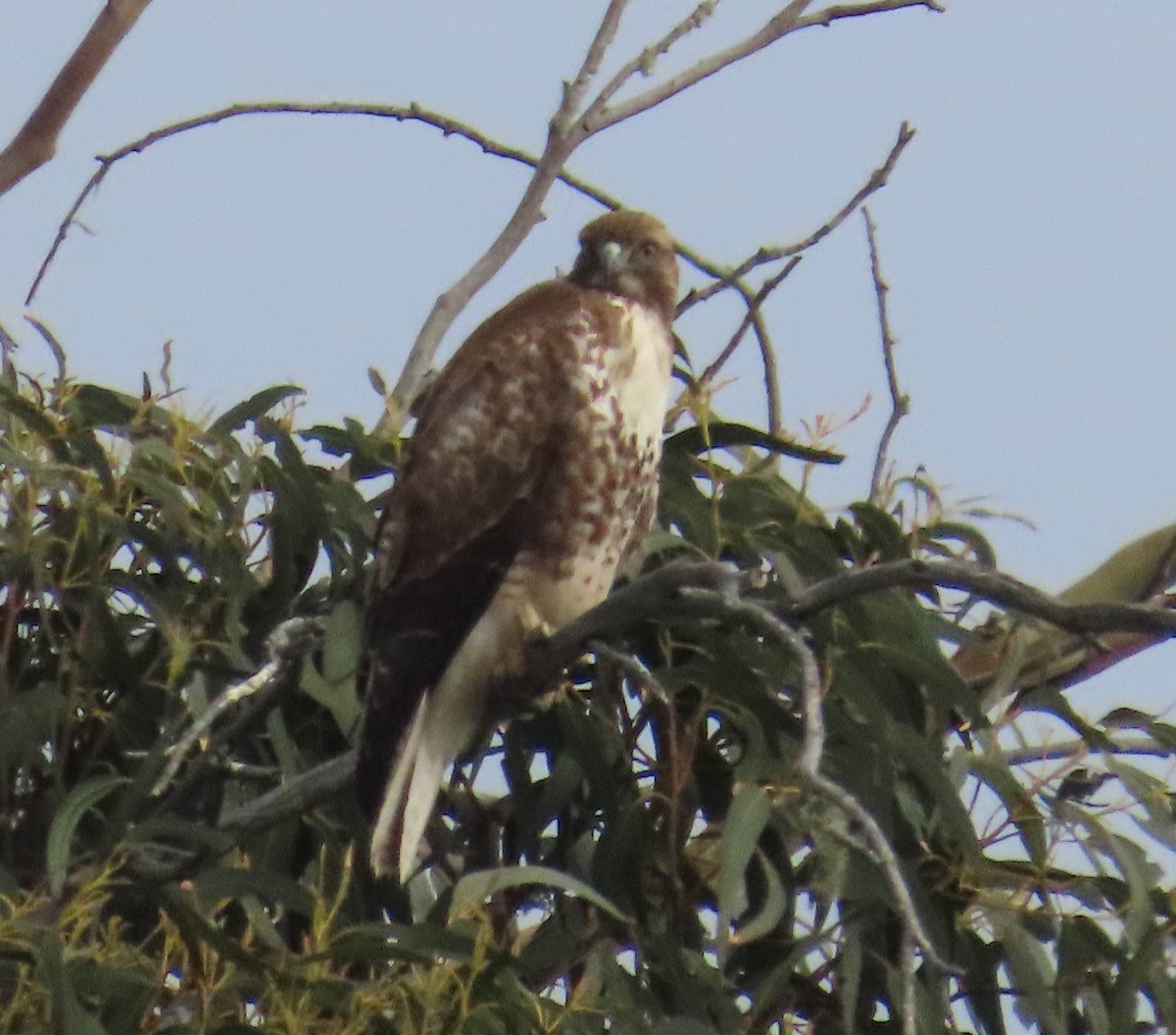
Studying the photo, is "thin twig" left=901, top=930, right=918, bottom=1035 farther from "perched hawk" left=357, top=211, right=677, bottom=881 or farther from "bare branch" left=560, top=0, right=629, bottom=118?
"bare branch" left=560, top=0, right=629, bottom=118

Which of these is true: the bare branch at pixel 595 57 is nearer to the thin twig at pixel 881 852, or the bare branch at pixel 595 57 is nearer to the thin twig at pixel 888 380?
the thin twig at pixel 888 380

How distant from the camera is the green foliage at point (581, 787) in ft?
6.95

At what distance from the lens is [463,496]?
275cm

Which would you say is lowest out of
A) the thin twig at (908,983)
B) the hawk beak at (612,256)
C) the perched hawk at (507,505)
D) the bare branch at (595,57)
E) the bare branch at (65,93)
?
the thin twig at (908,983)

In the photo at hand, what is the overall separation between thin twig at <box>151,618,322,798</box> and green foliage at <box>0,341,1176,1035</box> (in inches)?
0.8

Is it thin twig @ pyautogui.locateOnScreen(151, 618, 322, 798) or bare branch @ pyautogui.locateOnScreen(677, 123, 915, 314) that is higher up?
bare branch @ pyautogui.locateOnScreen(677, 123, 915, 314)

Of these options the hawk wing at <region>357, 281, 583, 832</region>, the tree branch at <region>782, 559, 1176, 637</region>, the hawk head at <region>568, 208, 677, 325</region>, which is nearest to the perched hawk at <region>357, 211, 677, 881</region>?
the hawk wing at <region>357, 281, 583, 832</region>

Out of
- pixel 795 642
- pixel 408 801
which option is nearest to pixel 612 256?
pixel 408 801

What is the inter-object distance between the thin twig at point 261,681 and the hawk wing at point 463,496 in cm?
25

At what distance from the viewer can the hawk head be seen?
3113 millimetres

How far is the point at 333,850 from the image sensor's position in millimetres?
2297

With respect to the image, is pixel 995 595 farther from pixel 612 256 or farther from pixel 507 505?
pixel 612 256

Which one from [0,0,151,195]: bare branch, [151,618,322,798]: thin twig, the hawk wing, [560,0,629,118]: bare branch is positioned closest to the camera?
[151,618,322,798]: thin twig

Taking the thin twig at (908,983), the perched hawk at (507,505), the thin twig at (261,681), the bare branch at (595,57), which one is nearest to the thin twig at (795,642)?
the thin twig at (908,983)
